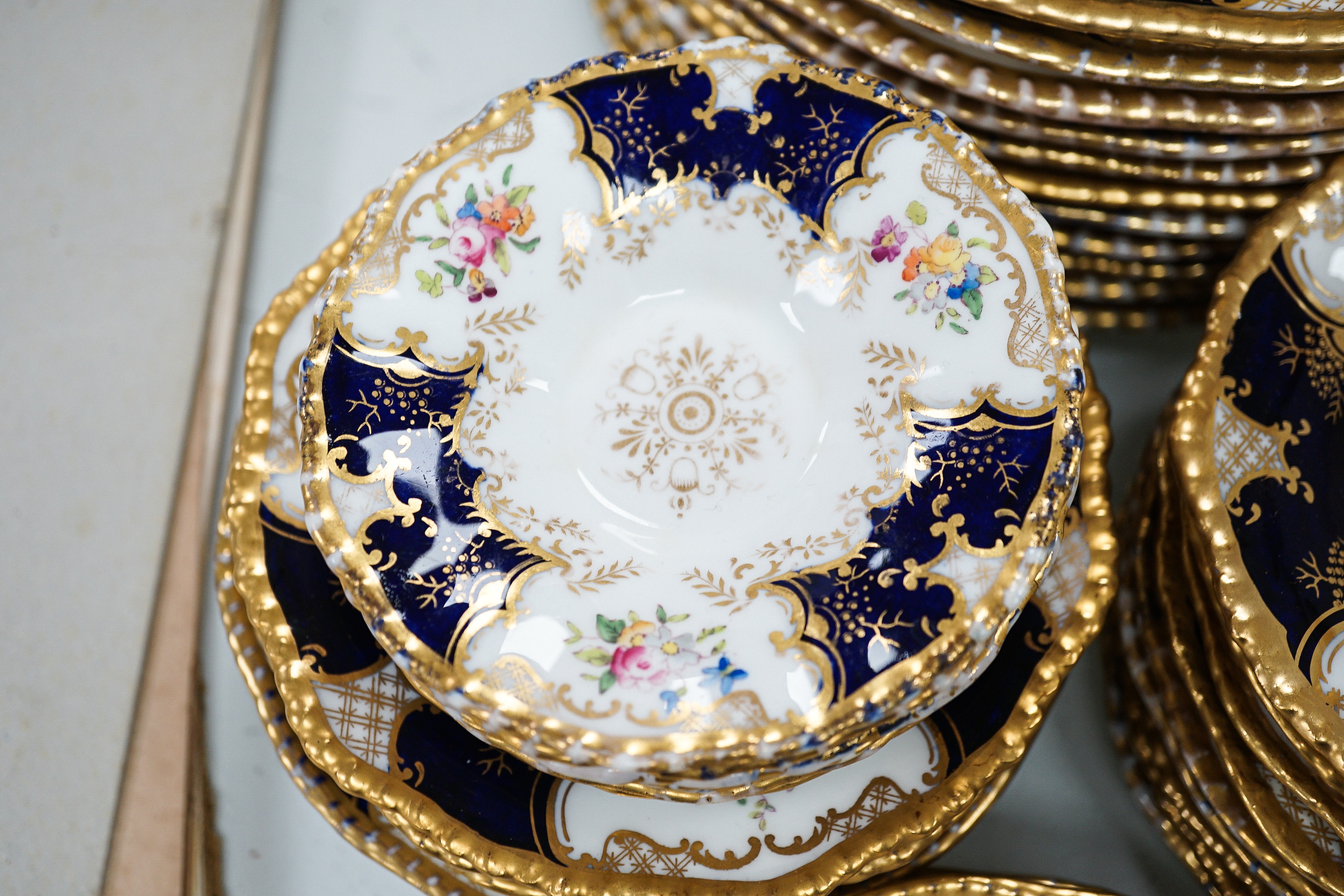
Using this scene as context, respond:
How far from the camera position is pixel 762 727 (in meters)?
0.47

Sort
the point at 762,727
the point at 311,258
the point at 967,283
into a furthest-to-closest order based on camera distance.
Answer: the point at 311,258 → the point at 967,283 → the point at 762,727

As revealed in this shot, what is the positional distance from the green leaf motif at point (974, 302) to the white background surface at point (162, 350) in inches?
12.7

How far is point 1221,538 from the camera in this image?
524 mm

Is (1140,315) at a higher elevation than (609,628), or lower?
higher

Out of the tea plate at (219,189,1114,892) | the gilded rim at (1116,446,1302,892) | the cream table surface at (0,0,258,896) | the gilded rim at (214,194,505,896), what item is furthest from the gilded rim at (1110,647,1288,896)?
the cream table surface at (0,0,258,896)

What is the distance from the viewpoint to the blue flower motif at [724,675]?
489 millimetres

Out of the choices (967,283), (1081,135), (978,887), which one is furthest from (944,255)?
(978,887)

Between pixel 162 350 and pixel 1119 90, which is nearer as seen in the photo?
pixel 1119 90

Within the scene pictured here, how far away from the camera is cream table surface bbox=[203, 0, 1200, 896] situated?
712 millimetres

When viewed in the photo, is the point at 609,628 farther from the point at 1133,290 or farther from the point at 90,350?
the point at 90,350

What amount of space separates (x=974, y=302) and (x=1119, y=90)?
0.18m

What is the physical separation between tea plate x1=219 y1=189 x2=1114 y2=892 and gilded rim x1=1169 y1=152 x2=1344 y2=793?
79 millimetres

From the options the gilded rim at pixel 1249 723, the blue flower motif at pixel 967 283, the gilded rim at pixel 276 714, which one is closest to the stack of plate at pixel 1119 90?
the blue flower motif at pixel 967 283

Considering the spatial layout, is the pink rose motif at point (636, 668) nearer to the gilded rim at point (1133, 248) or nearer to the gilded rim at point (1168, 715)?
the gilded rim at point (1168, 715)
